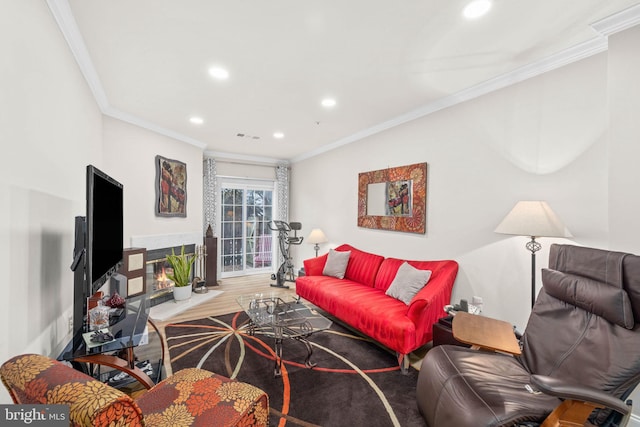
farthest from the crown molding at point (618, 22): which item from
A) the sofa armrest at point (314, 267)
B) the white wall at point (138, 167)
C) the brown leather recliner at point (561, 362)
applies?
the white wall at point (138, 167)

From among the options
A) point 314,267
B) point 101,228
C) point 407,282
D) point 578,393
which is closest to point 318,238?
point 314,267

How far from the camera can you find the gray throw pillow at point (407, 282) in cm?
302

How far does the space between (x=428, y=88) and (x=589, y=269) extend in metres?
2.05

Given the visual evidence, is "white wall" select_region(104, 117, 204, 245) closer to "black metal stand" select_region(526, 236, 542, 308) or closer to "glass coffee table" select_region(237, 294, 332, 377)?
"glass coffee table" select_region(237, 294, 332, 377)

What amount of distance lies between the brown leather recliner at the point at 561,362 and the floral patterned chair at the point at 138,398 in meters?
1.05

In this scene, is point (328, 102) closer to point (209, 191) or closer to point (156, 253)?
point (156, 253)

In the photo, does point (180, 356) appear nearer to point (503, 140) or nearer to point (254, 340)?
point (254, 340)

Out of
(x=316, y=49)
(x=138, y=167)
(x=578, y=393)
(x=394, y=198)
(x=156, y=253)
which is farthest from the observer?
(x=156, y=253)

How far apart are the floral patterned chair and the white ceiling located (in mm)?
1979

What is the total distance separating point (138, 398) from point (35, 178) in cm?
131

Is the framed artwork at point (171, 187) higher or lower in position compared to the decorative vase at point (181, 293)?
higher

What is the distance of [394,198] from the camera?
12.5ft

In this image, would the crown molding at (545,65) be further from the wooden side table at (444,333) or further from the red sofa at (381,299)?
the wooden side table at (444,333)

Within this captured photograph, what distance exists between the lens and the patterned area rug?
1.98m
